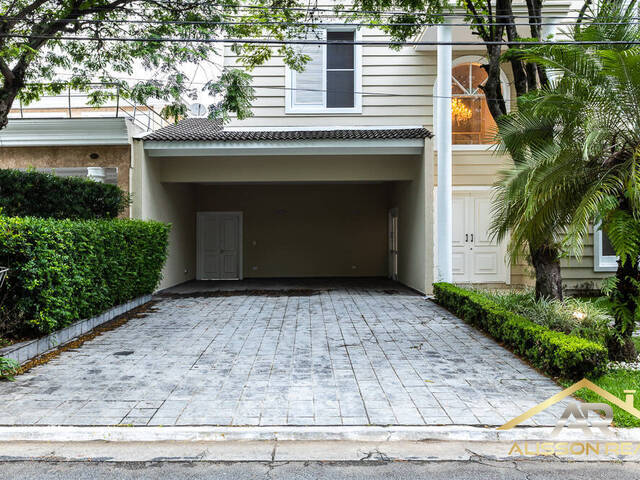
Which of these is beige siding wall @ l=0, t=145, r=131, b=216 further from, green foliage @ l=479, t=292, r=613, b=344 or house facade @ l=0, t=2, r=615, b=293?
green foliage @ l=479, t=292, r=613, b=344

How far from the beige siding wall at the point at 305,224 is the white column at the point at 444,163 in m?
5.61

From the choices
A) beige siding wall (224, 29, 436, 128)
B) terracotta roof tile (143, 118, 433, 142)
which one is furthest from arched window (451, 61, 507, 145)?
terracotta roof tile (143, 118, 433, 142)

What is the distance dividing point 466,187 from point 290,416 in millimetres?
10152

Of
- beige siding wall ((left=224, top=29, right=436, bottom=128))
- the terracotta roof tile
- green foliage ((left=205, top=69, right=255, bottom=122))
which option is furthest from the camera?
beige siding wall ((left=224, top=29, right=436, bottom=128))

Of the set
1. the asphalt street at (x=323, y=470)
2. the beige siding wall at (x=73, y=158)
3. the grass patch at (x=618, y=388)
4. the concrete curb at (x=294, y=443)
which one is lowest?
the asphalt street at (x=323, y=470)

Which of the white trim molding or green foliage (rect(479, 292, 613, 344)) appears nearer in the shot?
green foliage (rect(479, 292, 613, 344))

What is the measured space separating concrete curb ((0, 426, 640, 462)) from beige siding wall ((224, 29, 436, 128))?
1051 cm

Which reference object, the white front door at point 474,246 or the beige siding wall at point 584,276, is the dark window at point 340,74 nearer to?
the white front door at point 474,246

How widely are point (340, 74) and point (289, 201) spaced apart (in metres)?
5.05

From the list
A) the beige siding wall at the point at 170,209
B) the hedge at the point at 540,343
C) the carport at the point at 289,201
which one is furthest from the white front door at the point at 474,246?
the beige siding wall at the point at 170,209

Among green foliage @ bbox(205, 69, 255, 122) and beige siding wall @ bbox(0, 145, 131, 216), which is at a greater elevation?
green foliage @ bbox(205, 69, 255, 122)

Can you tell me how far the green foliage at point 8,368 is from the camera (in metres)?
5.31
